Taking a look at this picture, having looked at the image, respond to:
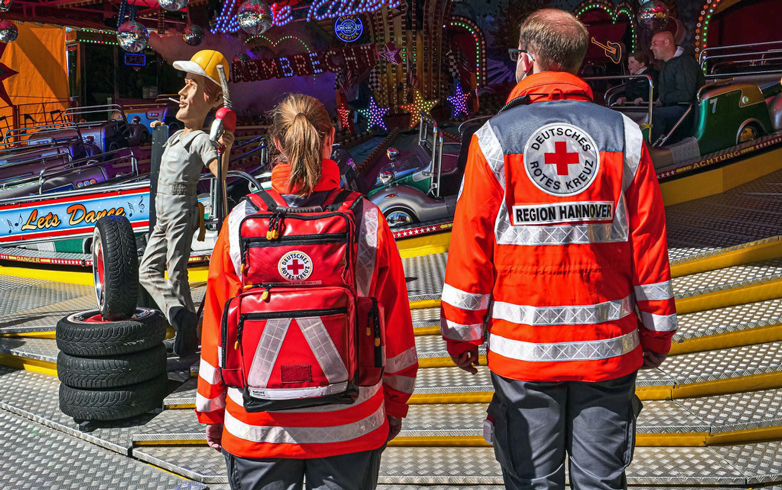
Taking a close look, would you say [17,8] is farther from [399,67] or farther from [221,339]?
[221,339]

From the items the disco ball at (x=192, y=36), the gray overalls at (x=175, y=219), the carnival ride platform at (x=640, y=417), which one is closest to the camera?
the carnival ride platform at (x=640, y=417)

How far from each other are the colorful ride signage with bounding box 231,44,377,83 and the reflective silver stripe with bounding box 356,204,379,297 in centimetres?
1395

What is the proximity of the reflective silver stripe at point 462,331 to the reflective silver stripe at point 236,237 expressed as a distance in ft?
1.90

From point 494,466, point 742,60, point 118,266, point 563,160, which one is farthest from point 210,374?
point 742,60

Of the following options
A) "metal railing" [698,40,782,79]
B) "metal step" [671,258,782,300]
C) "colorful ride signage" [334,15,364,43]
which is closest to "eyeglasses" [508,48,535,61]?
"metal step" [671,258,782,300]

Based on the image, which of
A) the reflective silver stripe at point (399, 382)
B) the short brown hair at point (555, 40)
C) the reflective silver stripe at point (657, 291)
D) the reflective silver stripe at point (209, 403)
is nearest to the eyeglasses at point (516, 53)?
the short brown hair at point (555, 40)

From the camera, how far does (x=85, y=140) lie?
11484 mm

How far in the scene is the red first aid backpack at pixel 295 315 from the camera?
1.53m

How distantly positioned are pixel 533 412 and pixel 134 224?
4.38m

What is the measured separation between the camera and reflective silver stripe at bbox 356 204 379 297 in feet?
5.46

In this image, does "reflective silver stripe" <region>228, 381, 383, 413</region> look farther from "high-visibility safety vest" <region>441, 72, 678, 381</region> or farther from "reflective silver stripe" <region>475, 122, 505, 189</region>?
"reflective silver stripe" <region>475, 122, 505, 189</region>

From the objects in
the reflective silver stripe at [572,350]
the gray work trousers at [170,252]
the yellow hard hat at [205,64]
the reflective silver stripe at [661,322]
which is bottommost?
the gray work trousers at [170,252]

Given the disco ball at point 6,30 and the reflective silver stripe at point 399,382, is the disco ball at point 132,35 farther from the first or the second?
the reflective silver stripe at point 399,382

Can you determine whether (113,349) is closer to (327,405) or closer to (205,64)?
(205,64)
